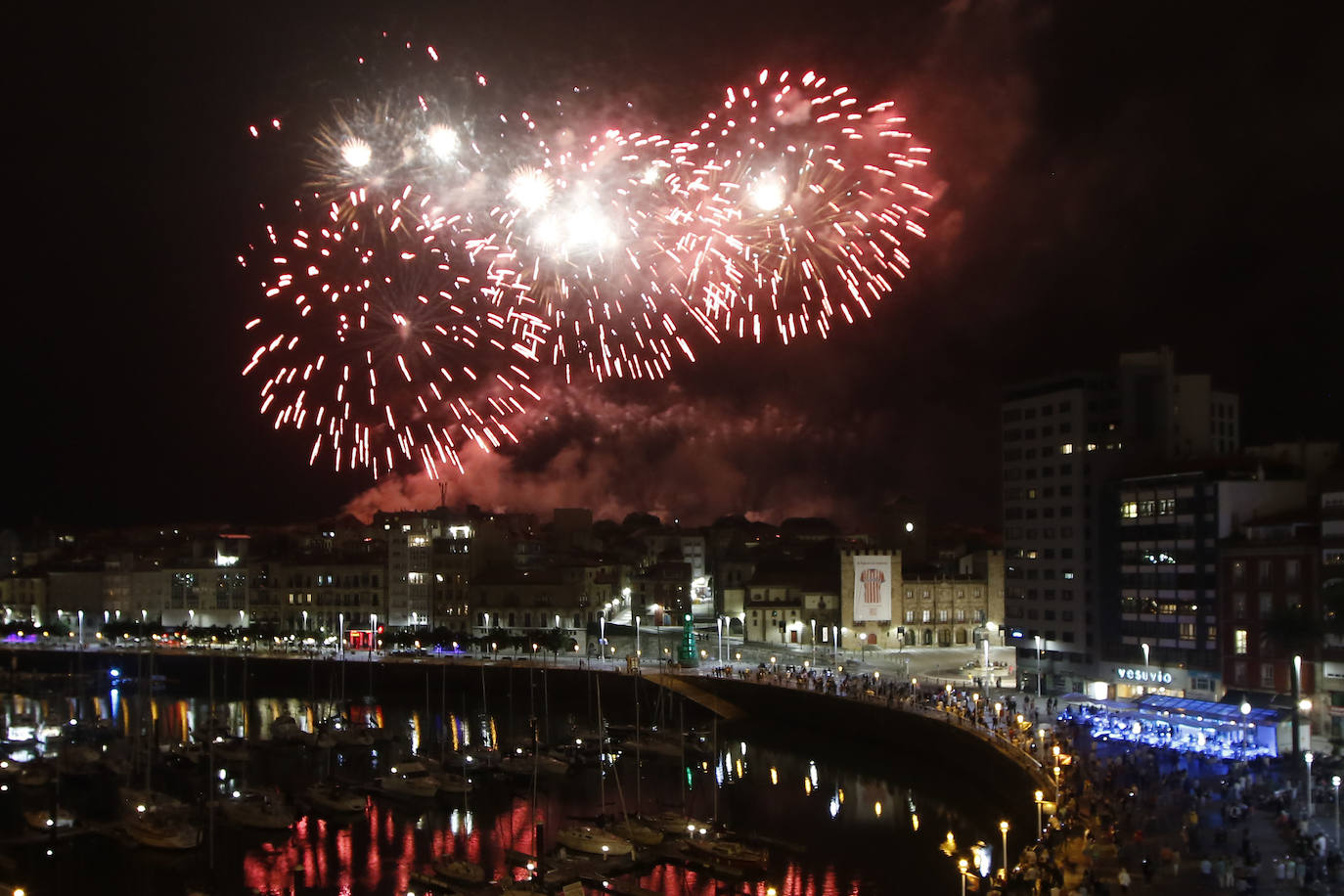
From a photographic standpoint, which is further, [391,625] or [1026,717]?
[391,625]

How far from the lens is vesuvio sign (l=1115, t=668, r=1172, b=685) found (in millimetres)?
45656

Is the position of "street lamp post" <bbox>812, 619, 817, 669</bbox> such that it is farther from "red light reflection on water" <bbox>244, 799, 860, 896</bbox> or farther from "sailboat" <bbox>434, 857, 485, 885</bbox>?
"sailboat" <bbox>434, 857, 485, 885</bbox>

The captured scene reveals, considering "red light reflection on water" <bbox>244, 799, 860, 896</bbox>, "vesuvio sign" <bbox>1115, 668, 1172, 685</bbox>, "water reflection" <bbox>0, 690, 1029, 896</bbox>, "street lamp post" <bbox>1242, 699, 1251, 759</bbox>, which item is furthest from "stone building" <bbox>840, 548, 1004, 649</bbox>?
"street lamp post" <bbox>1242, 699, 1251, 759</bbox>

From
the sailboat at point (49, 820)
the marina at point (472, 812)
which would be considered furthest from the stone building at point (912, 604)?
the sailboat at point (49, 820)

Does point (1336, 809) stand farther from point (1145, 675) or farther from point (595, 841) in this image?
point (1145, 675)

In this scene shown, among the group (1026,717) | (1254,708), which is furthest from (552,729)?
(1254,708)

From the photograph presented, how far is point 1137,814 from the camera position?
89.1ft

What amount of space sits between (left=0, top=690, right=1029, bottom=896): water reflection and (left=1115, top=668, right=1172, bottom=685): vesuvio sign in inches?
404

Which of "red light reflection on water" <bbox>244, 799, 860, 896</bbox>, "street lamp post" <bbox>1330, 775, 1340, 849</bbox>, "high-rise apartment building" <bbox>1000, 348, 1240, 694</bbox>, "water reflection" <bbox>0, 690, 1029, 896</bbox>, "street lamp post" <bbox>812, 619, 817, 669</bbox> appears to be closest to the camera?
"street lamp post" <bbox>1330, 775, 1340, 849</bbox>

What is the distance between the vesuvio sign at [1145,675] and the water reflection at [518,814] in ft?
33.6

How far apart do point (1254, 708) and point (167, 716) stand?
146ft

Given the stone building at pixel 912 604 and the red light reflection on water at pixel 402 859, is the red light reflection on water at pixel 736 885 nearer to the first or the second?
the red light reflection on water at pixel 402 859

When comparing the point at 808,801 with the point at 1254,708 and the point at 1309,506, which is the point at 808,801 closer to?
the point at 1254,708

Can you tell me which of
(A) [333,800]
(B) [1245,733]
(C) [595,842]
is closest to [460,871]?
(C) [595,842]
